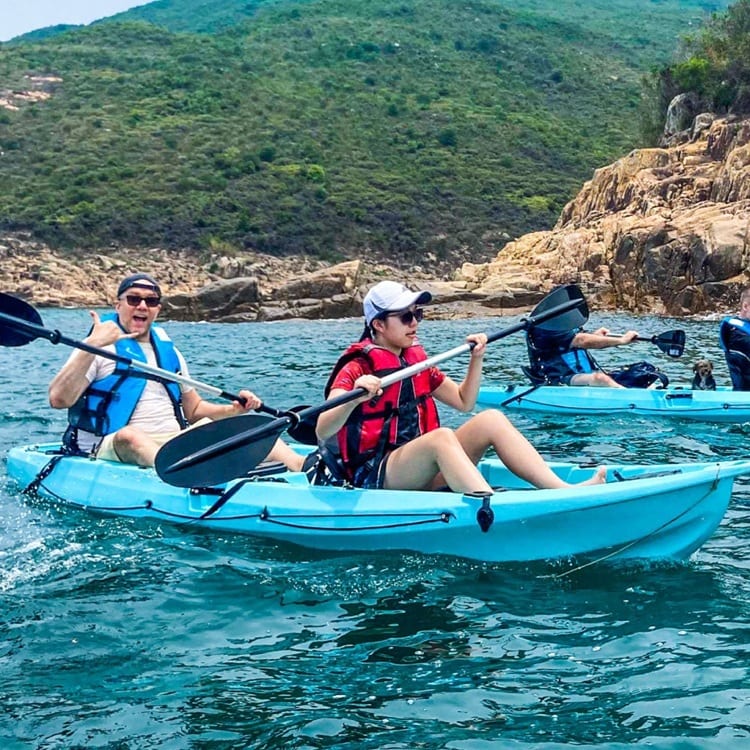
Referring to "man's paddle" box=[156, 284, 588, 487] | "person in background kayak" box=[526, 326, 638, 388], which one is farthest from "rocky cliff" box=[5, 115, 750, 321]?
"man's paddle" box=[156, 284, 588, 487]

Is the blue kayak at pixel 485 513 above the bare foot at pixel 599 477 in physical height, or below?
below

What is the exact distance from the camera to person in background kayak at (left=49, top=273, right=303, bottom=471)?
609 cm

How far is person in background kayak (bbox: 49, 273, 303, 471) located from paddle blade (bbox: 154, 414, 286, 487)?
627mm

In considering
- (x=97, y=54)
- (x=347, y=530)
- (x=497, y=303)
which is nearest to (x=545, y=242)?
(x=497, y=303)

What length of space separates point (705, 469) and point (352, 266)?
87.6ft

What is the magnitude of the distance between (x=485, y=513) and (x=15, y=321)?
2956 mm

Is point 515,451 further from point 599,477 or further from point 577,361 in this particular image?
point 577,361

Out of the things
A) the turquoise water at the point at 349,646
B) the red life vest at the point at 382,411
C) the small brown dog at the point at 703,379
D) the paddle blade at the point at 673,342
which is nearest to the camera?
the turquoise water at the point at 349,646

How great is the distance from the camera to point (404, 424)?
5.29 metres

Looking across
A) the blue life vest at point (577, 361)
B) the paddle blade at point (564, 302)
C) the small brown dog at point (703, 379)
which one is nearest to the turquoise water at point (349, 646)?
the paddle blade at point (564, 302)

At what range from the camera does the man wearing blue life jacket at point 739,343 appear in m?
9.41

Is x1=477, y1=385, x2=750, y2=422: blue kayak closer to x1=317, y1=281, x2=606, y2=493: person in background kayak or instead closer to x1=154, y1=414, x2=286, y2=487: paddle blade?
x1=317, y1=281, x2=606, y2=493: person in background kayak

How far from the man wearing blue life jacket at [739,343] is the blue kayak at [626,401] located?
17cm

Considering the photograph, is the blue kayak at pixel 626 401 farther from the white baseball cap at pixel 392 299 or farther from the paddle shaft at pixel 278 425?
the white baseball cap at pixel 392 299
